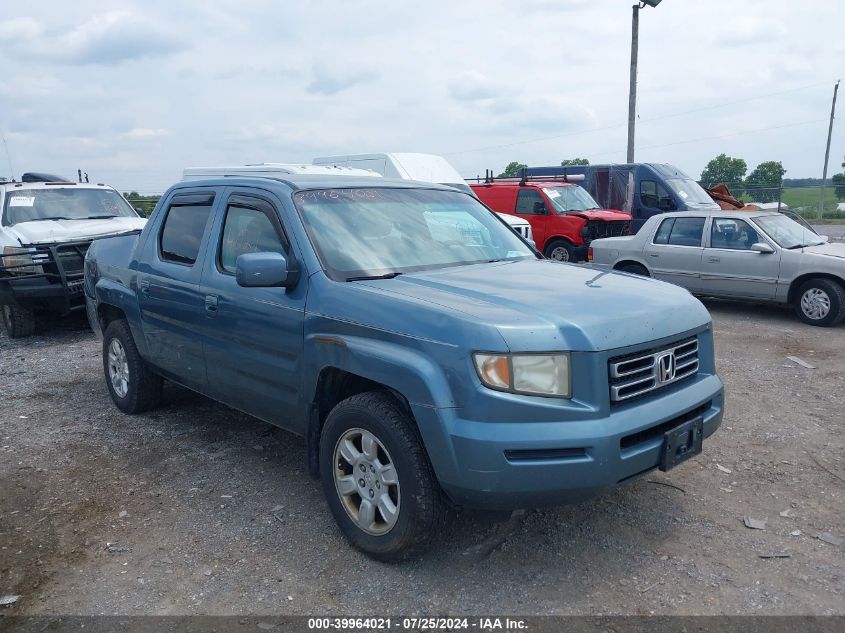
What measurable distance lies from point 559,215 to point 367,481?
40.1ft

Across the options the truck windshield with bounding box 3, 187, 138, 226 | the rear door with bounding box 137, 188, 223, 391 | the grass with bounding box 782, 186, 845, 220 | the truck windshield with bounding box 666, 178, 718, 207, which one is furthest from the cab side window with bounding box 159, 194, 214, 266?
the grass with bounding box 782, 186, 845, 220

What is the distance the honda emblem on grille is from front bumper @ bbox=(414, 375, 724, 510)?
33 centimetres

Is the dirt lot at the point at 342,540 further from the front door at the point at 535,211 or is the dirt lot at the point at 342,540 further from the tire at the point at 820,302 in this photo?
the front door at the point at 535,211

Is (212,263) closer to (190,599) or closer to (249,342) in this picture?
(249,342)

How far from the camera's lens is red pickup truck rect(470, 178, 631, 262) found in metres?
14.7

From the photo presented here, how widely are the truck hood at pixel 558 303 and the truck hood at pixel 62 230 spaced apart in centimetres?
706

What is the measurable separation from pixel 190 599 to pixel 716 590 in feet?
Result: 7.80

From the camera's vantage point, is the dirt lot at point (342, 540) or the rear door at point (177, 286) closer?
the dirt lot at point (342, 540)

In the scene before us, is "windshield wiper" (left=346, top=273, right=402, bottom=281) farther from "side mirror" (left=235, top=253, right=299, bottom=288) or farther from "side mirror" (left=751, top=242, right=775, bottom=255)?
"side mirror" (left=751, top=242, right=775, bottom=255)

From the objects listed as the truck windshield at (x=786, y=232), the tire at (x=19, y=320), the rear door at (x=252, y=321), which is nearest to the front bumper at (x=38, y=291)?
the tire at (x=19, y=320)

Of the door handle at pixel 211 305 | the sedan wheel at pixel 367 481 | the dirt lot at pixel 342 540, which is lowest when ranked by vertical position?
the dirt lot at pixel 342 540

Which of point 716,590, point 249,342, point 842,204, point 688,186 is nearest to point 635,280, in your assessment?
point 716,590

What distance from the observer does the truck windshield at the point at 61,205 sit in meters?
9.74

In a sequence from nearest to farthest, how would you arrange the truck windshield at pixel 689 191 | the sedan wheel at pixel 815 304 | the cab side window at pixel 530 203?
the sedan wheel at pixel 815 304 → the cab side window at pixel 530 203 → the truck windshield at pixel 689 191
